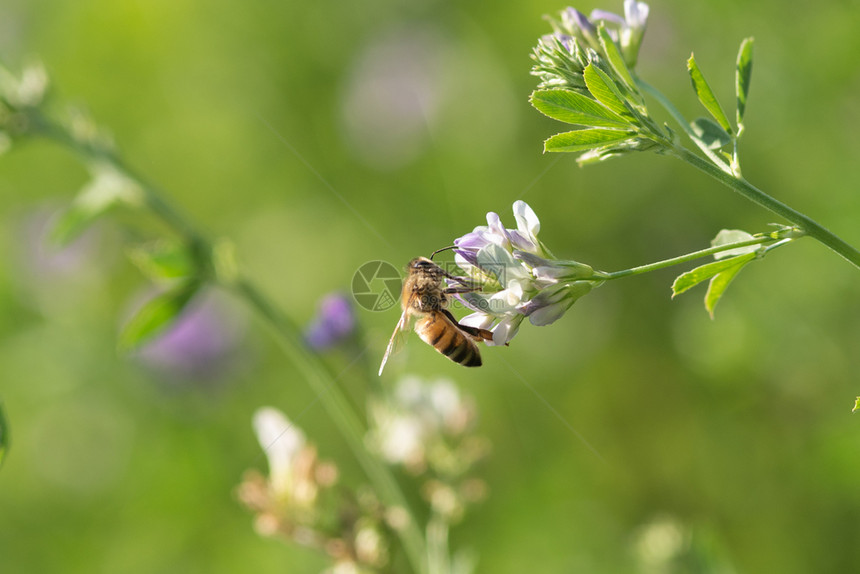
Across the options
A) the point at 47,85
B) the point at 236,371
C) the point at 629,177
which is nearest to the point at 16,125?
the point at 47,85

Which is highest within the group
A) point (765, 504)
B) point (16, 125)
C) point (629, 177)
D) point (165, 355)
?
point (16, 125)

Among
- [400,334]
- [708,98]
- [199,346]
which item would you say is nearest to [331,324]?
[400,334]

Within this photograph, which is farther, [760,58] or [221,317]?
[221,317]

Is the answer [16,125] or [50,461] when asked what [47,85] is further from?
[50,461]

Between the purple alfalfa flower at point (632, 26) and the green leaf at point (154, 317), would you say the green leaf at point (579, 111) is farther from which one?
the green leaf at point (154, 317)

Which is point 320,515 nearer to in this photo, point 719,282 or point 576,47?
point 719,282

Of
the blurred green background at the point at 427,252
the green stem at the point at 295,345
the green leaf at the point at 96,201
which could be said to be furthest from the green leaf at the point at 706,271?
the green leaf at the point at 96,201
